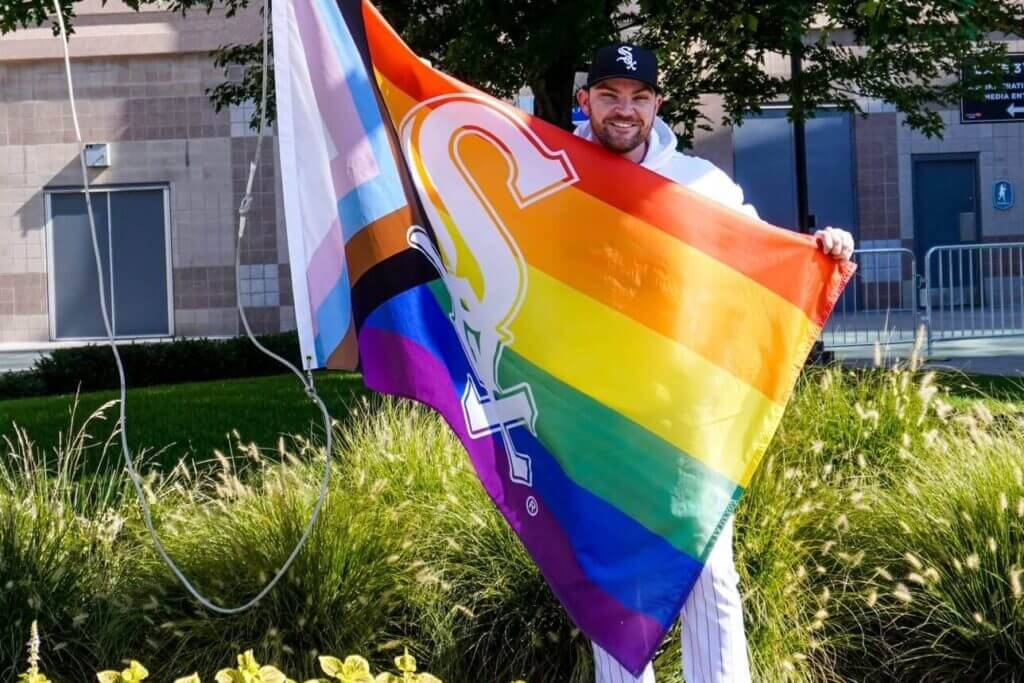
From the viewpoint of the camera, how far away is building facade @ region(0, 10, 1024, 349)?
A: 25453mm

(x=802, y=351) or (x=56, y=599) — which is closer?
(x=802, y=351)

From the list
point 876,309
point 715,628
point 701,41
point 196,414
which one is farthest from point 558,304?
point 876,309

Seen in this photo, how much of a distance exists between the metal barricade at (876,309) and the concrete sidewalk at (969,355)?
182 millimetres

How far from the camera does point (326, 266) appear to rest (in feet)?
14.7

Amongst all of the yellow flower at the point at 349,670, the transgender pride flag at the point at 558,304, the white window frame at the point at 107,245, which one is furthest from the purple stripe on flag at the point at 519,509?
the white window frame at the point at 107,245

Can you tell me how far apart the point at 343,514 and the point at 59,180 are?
23510 mm

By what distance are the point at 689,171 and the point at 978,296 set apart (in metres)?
13.4

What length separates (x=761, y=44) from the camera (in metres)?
9.75

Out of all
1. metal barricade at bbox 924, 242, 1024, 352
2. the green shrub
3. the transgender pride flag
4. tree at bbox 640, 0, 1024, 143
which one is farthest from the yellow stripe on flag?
metal barricade at bbox 924, 242, 1024, 352

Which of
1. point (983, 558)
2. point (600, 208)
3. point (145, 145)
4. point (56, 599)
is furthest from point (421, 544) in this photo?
point (145, 145)

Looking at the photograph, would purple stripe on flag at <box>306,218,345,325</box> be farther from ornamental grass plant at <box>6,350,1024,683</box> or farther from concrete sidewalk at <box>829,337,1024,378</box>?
concrete sidewalk at <box>829,337,1024,378</box>

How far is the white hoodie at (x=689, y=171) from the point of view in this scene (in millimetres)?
4088

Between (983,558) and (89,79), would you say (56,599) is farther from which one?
(89,79)

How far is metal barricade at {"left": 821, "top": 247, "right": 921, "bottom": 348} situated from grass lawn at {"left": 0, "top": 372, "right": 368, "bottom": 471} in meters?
6.25
